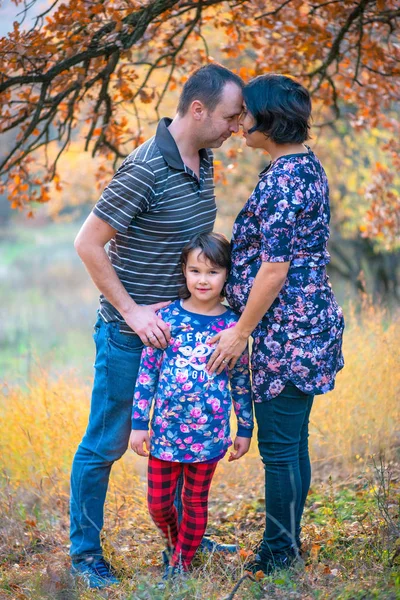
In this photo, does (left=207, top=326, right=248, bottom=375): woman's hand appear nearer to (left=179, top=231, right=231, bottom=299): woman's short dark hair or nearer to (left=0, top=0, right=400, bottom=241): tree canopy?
(left=179, top=231, right=231, bottom=299): woman's short dark hair

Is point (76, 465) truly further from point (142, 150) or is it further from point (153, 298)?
point (142, 150)

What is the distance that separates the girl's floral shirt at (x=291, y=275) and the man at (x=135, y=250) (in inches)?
11.7

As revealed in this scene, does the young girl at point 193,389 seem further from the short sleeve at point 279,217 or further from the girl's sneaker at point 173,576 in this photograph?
the short sleeve at point 279,217

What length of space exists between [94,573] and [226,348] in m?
1.21

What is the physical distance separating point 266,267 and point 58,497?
2.37 meters

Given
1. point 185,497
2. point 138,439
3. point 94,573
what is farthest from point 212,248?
point 94,573

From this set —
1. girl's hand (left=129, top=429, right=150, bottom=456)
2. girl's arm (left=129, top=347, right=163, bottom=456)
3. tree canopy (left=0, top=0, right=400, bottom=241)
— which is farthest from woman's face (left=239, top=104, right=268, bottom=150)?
girl's hand (left=129, top=429, right=150, bottom=456)

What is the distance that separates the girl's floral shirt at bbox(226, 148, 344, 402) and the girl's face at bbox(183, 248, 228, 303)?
0.20 feet


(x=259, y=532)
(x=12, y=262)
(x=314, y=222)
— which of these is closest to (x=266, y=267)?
(x=314, y=222)

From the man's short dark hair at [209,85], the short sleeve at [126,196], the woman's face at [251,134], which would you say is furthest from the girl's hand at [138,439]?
the man's short dark hair at [209,85]

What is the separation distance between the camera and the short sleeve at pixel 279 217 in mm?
2656

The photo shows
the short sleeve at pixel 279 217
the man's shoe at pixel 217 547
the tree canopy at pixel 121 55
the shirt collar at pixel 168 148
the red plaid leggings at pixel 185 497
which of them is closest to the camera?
the short sleeve at pixel 279 217

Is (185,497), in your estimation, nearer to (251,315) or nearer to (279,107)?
(251,315)

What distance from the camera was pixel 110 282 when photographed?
2910mm
